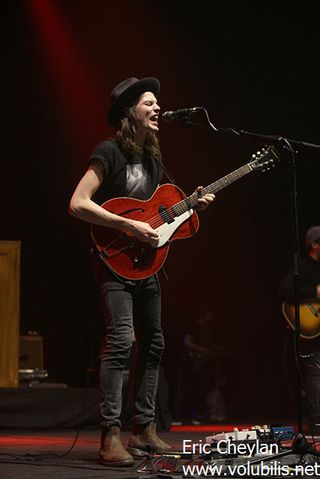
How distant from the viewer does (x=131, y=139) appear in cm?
458

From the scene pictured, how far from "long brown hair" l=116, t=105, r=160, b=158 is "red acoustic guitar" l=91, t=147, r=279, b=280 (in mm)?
253

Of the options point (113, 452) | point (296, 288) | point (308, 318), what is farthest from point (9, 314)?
point (296, 288)

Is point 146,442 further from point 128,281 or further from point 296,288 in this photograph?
point 296,288

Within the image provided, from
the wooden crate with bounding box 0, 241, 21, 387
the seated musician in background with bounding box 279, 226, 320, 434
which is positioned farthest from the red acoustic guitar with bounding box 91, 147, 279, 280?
the wooden crate with bounding box 0, 241, 21, 387

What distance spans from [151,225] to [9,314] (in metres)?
3.97

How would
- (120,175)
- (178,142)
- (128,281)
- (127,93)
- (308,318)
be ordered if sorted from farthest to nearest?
(178,142), (308,318), (127,93), (120,175), (128,281)

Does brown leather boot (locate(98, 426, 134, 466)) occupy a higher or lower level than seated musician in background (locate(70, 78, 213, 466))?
lower

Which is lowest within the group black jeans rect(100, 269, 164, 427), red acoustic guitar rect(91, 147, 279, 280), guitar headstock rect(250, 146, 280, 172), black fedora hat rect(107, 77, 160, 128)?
black jeans rect(100, 269, 164, 427)

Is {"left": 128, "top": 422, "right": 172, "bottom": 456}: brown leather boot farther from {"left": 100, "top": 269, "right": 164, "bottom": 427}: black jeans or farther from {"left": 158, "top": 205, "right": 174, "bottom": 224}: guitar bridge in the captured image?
{"left": 158, "top": 205, "right": 174, "bottom": 224}: guitar bridge

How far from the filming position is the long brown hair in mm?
4535

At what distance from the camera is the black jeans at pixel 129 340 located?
13.8 ft

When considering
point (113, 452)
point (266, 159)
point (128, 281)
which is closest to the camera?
point (113, 452)

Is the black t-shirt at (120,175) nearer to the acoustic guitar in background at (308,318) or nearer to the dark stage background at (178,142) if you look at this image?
the acoustic guitar in background at (308,318)

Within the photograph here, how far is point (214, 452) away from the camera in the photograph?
3.97 meters
